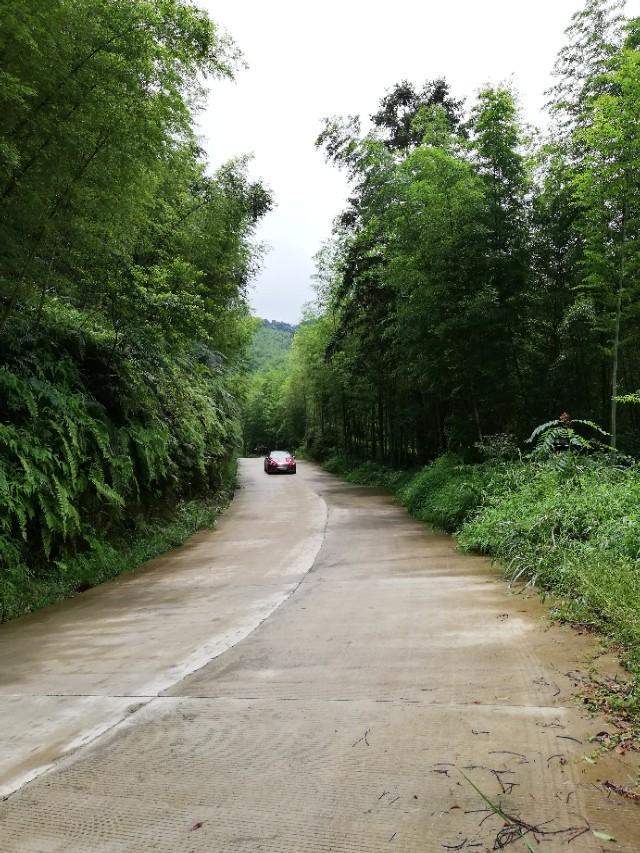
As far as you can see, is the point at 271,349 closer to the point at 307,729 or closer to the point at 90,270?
the point at 90,270

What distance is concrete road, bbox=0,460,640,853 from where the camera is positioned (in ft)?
5.78

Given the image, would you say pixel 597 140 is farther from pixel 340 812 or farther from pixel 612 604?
pixel 340 812

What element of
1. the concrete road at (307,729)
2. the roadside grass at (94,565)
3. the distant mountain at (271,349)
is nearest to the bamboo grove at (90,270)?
the roadside grass at (94,565)

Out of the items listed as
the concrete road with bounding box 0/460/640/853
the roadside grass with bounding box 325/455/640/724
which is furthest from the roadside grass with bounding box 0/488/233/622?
the roadside grass with bounding box 325/455/640/724

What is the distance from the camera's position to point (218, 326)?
45.1ft

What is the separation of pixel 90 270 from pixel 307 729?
6.81 meters

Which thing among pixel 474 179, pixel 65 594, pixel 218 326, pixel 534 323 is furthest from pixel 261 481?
pixel 65 594

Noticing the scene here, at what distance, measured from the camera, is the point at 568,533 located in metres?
5.52

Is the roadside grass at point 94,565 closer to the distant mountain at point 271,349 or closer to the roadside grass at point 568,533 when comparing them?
the roadside grass at point 568,533

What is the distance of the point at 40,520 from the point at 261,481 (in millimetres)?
16111

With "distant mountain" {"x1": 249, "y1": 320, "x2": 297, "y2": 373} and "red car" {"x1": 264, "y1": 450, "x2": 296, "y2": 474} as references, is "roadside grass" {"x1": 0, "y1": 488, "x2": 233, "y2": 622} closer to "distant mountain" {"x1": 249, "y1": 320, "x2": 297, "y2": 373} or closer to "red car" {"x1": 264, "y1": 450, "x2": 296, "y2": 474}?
"red car" {"x1": 264, "y1": 450, "x2": 296, "y2": 474}

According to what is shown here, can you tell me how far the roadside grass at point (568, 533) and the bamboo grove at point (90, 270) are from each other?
465 cm

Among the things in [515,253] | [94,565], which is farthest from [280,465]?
[94,565]

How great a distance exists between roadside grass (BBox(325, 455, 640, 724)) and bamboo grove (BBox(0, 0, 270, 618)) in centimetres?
465
